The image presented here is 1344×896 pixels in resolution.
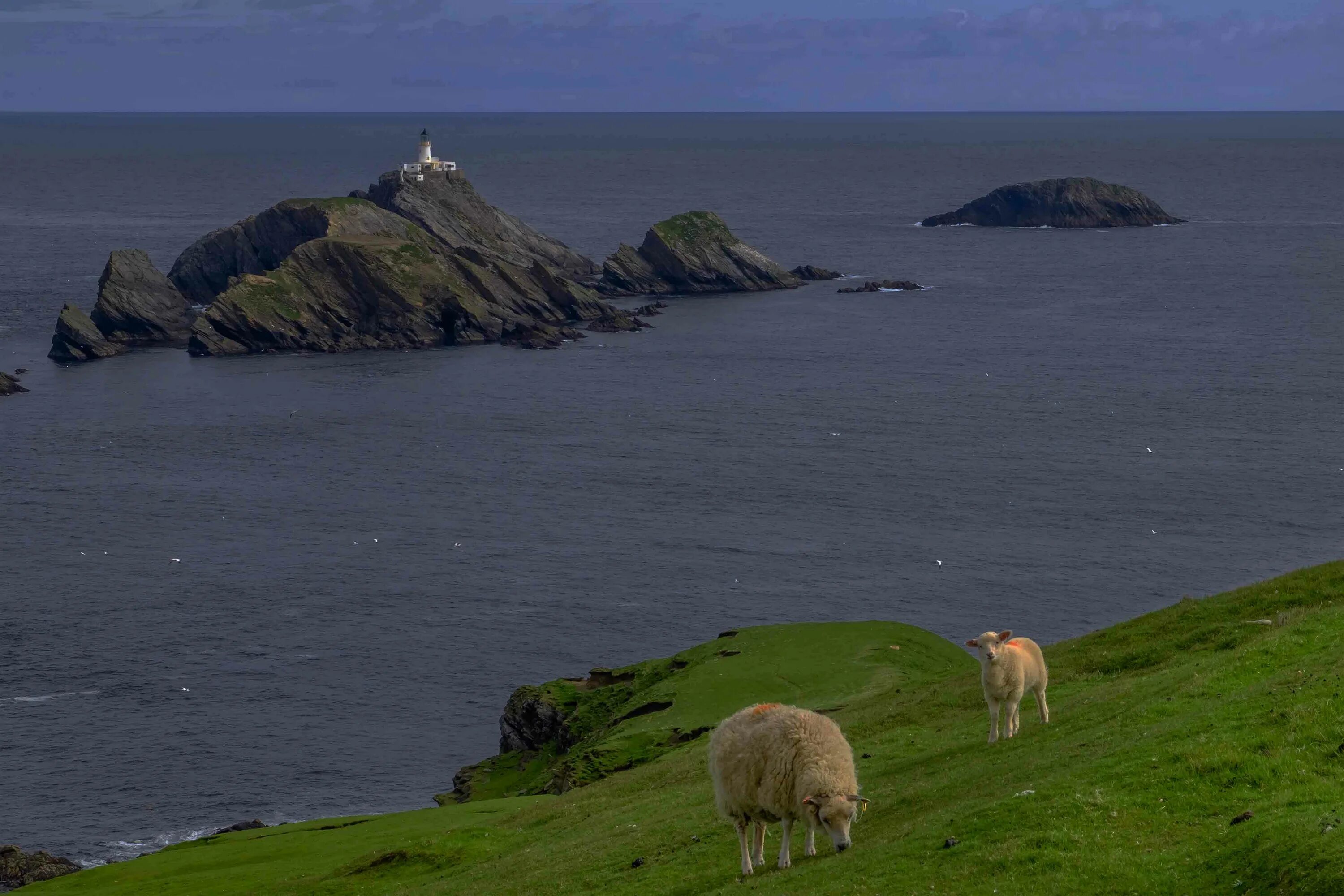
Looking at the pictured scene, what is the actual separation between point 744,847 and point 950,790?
14.8ft

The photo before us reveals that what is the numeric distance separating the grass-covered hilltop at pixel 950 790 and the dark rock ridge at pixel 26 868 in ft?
26.6

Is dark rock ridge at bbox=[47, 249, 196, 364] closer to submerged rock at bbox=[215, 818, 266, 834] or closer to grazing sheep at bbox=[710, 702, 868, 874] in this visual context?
submerged rock at bbox=[215, 818, 266, 834]

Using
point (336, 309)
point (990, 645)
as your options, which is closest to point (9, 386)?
point (336, 309)

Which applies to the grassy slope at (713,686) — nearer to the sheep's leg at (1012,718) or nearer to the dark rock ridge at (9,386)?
the sheep's leg at (1012,718)

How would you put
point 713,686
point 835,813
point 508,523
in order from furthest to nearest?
point 508,523
point 713,686
point 835,813

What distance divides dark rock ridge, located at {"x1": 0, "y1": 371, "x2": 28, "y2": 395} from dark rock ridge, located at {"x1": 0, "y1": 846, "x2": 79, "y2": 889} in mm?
106744

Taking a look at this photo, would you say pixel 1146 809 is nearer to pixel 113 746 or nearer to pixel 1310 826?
pixel 1310 826

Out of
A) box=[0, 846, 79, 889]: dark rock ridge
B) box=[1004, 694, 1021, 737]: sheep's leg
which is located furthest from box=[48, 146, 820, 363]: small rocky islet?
box=[1004, 694, 1021, 737]: sheep's leg

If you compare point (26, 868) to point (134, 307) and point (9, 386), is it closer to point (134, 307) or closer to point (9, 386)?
point (9, 386)

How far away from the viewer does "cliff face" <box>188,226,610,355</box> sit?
179 m

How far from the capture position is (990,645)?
95.0ft

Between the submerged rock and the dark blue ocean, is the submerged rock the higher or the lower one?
the lower one

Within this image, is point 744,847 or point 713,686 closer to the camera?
point 744,847

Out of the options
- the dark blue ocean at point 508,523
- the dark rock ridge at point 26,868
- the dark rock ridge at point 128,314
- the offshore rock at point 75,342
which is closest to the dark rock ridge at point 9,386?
the dark blue ocean at point 508,523
